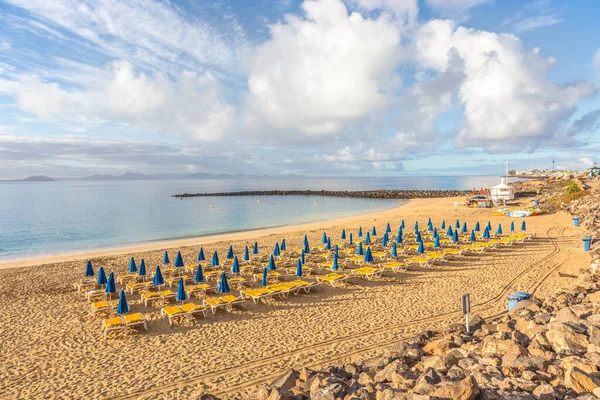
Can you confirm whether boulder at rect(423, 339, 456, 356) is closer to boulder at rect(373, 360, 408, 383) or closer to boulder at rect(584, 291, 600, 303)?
boulder at rect(373, 360, 408, 383)

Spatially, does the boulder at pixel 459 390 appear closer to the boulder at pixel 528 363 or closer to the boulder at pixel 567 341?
the boulder at pixel 528 363

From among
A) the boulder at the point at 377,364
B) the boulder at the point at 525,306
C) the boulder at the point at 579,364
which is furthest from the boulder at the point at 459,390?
the boulder at the point at 525,306

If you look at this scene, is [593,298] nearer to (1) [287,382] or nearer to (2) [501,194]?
(1) [287,382]

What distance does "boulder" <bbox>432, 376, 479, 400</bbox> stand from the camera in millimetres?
3980

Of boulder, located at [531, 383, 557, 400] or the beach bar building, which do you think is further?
the beach bar building

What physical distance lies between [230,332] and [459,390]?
22.5 ft

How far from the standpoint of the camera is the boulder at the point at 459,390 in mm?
3980

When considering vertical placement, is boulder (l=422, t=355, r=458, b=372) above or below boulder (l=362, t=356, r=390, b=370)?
above

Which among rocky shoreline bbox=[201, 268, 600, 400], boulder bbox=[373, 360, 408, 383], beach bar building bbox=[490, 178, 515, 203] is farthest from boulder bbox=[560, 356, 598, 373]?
beach bar building bbox=[490, 178, 515, 203]

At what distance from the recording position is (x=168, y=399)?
673cm

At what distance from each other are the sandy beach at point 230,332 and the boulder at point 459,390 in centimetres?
395

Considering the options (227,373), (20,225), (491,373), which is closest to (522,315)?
(491,373)

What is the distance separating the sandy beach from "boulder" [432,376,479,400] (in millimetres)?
3950

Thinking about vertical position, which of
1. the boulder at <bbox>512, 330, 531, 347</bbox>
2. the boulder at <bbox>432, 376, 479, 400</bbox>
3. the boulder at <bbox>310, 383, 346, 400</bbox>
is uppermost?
the boulder at <bbox>432, 376, 479, 400</bbox>
